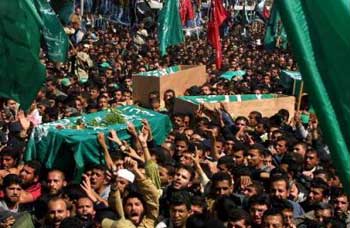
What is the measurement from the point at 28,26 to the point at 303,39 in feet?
10.7

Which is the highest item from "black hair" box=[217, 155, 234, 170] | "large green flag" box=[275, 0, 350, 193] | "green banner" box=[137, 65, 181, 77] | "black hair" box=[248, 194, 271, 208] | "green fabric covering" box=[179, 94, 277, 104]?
"large green flag" box=[275, 0, 350, 193]

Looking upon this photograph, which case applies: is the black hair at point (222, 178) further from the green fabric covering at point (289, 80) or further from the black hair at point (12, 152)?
the green fabric covering at point (289, 80)

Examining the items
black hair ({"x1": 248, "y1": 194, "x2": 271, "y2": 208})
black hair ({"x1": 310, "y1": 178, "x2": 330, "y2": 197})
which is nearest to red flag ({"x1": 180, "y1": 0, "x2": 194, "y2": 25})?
black hair ({"x1": 310, "y1": 178, "x2": 330, "y2": 197})

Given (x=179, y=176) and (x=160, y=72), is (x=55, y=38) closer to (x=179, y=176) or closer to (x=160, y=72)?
(x=160, y=72)

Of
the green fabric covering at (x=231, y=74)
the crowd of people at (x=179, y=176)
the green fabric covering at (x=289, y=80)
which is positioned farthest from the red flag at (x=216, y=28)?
the crowd of people at (x=179, y=176)

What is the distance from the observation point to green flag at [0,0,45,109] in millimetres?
5469

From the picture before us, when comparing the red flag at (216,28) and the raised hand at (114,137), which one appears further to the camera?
the red flag at (216,28)

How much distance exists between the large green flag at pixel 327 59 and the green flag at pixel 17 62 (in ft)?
9.60

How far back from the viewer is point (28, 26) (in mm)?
5758

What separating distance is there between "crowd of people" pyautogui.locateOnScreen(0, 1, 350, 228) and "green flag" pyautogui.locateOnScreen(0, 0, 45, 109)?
30.7 inches

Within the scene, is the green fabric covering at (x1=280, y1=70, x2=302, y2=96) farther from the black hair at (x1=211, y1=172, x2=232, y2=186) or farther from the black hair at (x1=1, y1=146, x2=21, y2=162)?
the black hair at (x1=211, y1=172, x2=232, y2=186)

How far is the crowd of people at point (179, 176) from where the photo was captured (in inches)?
213

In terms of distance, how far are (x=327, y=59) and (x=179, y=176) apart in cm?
336

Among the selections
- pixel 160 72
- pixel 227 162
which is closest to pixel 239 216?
pixel 227 162
